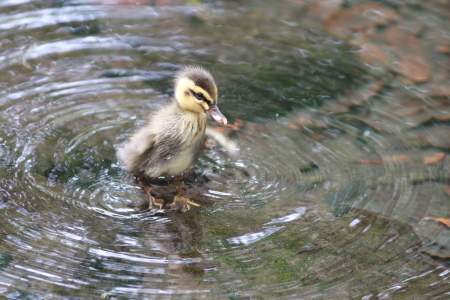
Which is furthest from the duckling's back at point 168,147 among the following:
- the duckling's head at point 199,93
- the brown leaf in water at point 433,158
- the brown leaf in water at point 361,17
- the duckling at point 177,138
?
the brown leaf in water at point 361,17

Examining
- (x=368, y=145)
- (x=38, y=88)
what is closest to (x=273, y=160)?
(x=368, y=145)

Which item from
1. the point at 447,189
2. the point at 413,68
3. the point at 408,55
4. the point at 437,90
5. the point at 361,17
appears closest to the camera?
the point at 447,189

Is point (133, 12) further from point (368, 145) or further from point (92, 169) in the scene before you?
point (368, 145)

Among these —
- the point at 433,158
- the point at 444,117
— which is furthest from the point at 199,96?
the point at 444,117

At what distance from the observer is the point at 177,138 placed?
4707 millimetres

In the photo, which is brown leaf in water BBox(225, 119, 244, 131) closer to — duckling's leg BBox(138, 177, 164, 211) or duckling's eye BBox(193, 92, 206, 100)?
duckling's eye BBox(193, 92, 206, 100)

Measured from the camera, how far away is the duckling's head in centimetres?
457

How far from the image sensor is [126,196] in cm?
435

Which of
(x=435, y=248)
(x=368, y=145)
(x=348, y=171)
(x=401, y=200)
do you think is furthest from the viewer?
(x=368, y=145)

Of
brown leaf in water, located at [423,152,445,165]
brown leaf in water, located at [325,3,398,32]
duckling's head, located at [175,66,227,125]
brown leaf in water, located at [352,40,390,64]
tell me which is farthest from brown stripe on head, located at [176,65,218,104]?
brown leaf in water, located at [325,3,398,32]

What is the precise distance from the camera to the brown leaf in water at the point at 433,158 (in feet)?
15.1

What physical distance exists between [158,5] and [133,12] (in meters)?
0.34

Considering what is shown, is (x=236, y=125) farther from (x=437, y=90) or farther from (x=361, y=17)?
(x=361, y=17)

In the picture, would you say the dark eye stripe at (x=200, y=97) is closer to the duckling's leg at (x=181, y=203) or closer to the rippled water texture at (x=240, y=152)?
the rippled water texture at (x=240, y=152)
